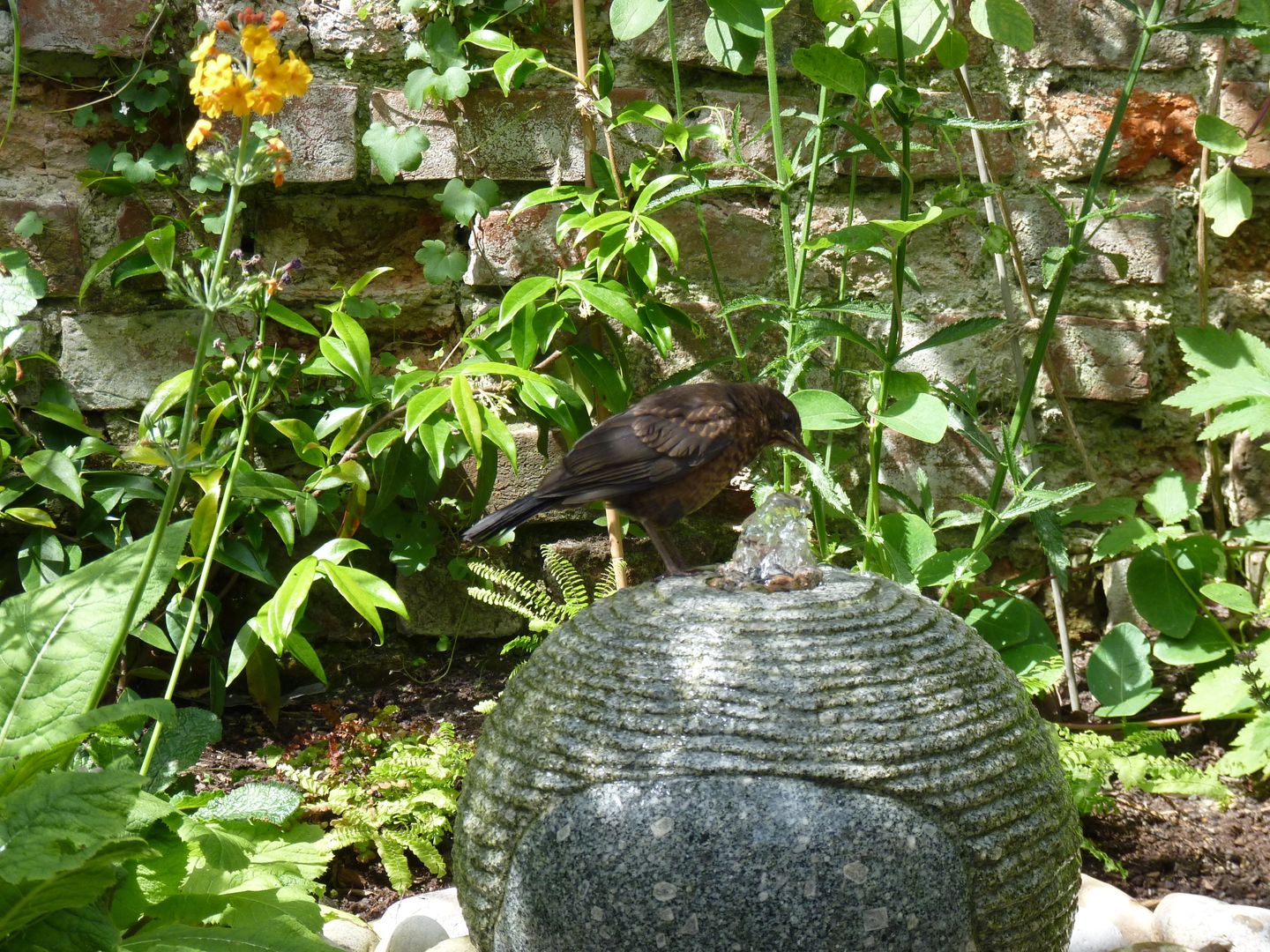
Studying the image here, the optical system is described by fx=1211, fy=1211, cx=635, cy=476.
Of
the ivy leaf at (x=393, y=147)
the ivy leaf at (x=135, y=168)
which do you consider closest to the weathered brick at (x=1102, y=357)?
the ivy leaf at (x=393, y=147)

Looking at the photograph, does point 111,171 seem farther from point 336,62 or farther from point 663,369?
point 663,369

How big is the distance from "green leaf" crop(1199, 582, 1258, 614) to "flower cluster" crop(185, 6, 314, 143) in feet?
8.34

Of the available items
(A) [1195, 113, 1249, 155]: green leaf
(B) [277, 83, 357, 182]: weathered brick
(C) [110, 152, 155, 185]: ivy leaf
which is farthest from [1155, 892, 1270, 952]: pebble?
(C) [110, 152, 155, 185]: ivy leaf

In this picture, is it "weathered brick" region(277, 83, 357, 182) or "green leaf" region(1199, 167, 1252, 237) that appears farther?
"weathered brick" region(277, 83, 357, 182)

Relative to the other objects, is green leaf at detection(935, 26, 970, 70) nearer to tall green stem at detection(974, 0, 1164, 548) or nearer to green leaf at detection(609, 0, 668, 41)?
tall green stem at detection(974, 0, 1164, 548)

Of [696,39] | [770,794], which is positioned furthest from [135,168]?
[770,794]

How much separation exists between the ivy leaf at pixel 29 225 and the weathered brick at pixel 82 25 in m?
0.43

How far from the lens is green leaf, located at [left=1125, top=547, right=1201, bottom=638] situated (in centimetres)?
315

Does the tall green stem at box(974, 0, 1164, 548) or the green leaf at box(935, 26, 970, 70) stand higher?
the green leaf at box(935, 26, 970, 70)

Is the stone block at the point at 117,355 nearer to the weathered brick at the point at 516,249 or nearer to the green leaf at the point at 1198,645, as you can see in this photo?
the weathered brick at the point at 516,249

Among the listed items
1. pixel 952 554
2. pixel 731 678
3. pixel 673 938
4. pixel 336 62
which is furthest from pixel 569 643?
pixel 336 62

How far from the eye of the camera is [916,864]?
1.67 m

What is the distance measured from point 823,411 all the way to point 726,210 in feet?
3.18

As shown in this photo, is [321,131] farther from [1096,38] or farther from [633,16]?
[1096,38]
